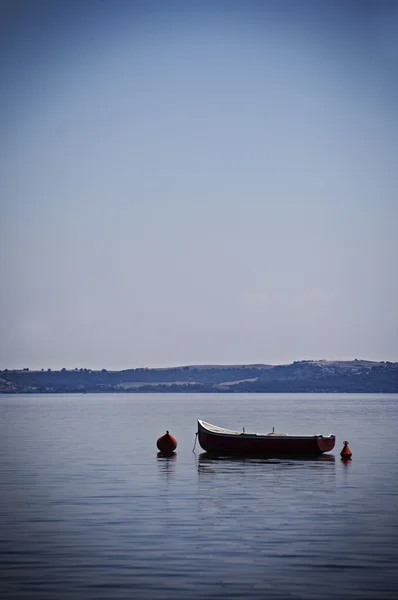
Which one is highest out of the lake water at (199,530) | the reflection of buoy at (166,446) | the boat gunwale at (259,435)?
the boat gunwale at (259,435)

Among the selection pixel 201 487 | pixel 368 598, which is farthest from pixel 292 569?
pixel 201 487

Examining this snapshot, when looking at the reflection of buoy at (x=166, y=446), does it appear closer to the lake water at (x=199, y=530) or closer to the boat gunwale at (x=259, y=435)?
the boat gunwale at (x=259, y=435)

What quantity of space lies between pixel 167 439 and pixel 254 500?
35.0 meters

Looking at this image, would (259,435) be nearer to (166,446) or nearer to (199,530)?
(166,446)

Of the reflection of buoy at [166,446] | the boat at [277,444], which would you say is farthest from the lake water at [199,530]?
the reflection of buoy at [166,446]

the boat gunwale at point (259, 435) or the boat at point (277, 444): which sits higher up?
the boat gunwale at point (259, 435)

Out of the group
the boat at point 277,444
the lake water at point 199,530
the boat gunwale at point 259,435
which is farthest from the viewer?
the boat gunwale at point 259,435

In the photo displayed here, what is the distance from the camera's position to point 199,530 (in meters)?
39.1

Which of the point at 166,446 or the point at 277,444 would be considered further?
the point at 166,446

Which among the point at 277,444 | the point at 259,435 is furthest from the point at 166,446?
the point at 277,444

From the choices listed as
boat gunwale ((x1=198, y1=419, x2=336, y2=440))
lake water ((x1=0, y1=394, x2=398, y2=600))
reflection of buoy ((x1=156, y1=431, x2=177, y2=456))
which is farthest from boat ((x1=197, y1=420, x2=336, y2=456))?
reflection of buoy ((x1=156, y1=431, x2=177, y2=456))

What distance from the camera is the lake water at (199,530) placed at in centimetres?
2853

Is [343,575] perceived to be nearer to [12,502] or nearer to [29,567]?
[29,567]

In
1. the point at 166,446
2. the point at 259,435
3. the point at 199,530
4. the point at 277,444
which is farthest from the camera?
the point at 166,446
